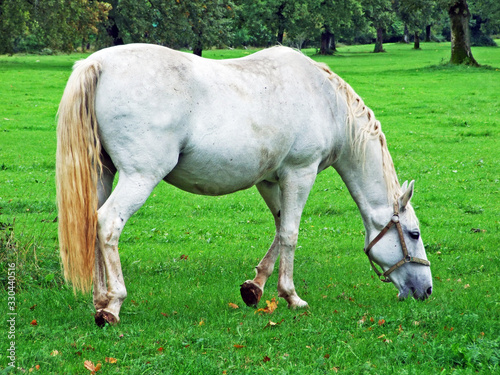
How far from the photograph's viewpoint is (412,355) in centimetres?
439

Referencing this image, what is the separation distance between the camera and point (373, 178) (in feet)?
19.7

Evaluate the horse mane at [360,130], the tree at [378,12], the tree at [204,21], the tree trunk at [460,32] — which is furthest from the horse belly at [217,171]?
the tree at [378,12]

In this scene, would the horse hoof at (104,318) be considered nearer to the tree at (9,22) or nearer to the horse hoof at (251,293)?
the horse hoof at (251,293)

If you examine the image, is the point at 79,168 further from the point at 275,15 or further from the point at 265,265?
the point at 275,15

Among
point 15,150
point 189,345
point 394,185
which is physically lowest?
point 15,150

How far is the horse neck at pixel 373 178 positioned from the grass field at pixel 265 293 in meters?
0.90

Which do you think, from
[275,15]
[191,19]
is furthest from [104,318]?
[275,15]

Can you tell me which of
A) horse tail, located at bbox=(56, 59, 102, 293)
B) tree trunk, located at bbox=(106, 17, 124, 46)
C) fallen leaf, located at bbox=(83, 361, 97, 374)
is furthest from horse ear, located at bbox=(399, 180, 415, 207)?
tree trunk, located at bbox=(106, 17, 124, 46)

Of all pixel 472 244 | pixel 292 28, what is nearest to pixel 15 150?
pixel 472 244

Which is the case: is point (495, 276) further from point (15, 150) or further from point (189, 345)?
point (15, 150)

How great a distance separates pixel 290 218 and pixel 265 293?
3.40 feet

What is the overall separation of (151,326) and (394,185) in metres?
2.85

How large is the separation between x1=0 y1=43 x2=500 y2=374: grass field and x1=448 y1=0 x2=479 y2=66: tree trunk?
1888cm

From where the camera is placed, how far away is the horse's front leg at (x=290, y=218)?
18.5 feet
